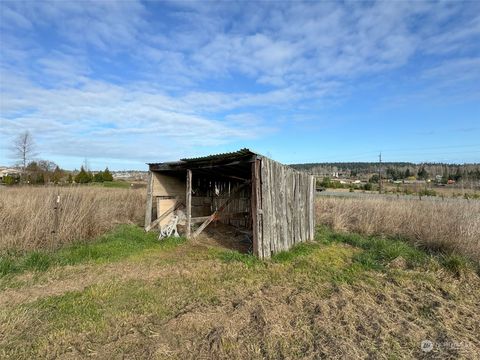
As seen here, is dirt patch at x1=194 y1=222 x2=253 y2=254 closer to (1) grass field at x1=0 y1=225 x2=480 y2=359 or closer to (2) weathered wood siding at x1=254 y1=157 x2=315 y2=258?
(2) weathered wood siding at x1=254 y1=157 x2=315 y2=258

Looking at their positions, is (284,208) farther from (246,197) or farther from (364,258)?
(246,197)

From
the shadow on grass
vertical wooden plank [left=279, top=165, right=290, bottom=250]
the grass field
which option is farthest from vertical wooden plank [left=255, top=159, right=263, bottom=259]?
vertical wooden plank [left=279, top=165, right=290, bottom=250]

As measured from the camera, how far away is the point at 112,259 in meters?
6.56

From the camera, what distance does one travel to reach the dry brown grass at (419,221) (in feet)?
23.8

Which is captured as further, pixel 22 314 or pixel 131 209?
pixel 131 209

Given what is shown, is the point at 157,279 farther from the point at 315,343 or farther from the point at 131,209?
the point at 131,209

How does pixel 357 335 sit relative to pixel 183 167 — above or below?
below

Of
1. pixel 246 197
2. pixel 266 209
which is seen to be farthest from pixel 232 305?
pixel 246 197

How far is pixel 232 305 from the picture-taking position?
434 centimetres

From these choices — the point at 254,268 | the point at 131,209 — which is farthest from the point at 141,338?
the point at 131,209

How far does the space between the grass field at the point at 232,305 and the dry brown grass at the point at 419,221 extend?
2.76 feet

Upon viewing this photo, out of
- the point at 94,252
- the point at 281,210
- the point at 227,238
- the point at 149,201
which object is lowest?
the point at 227,238

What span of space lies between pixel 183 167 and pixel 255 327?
20.2 feet

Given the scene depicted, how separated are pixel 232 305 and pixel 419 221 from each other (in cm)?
768
